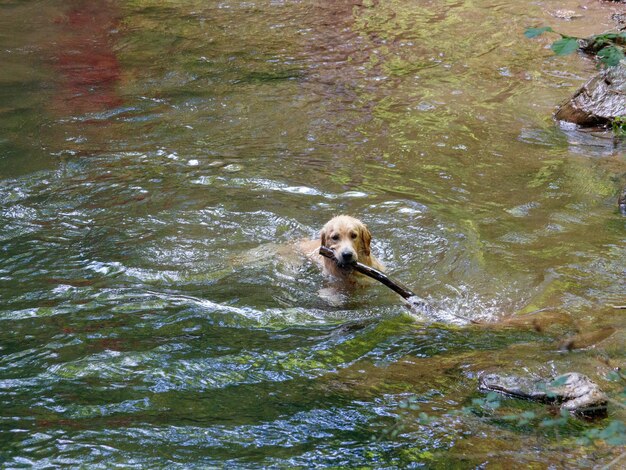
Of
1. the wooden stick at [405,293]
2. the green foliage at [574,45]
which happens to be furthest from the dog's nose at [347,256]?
the green foliage at [574,45]

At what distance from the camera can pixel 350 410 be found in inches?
182

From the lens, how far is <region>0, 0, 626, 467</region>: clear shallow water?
449 centimetres

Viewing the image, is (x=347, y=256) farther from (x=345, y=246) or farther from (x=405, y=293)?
(x=405, y=293)

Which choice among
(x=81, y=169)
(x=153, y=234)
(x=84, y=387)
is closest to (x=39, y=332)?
(x=84, y=387)

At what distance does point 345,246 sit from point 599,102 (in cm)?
575

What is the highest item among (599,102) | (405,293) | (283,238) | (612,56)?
(612,56)

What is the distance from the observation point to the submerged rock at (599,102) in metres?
10.6

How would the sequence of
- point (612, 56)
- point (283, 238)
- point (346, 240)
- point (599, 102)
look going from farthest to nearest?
point (599, 102) < point (283, 238) < point (346, 240) < point (612, 56)

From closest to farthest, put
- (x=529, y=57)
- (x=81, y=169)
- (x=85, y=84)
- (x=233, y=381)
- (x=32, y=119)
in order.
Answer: (x=233, y=381), (x=81, y=169), (x=32, y=119), (x=85, y=84), (x=529, y=57)

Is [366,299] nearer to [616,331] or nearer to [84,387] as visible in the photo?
[616,331]

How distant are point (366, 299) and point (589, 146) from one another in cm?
A: 471

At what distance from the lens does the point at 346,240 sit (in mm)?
6969

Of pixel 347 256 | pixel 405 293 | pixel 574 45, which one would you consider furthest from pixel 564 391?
pixel 347 256

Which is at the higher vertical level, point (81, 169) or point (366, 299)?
point (81, 169)
